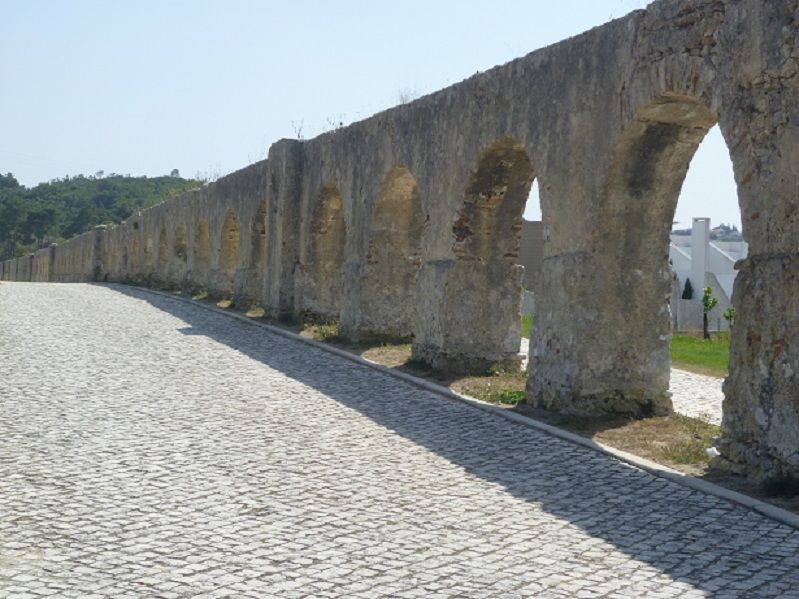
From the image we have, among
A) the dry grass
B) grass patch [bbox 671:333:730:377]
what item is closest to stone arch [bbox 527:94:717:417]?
grass patch [bbox 671:333:730:377]

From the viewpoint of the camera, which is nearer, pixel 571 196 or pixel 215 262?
pixel 571 196

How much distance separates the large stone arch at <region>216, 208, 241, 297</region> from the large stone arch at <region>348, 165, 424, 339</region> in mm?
9307

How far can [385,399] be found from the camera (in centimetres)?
1019

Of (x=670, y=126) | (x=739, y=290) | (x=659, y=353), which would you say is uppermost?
(x=670, y=126)

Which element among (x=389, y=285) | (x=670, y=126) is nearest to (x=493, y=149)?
(x=670, y=126)

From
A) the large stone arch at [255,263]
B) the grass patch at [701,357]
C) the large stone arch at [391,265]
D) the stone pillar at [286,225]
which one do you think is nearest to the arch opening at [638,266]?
the grass patch at [701,357]

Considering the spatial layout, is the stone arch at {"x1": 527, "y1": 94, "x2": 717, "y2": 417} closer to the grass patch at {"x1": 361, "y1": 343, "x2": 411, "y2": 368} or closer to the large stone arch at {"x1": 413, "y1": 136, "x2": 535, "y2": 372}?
the large stone arch at {"x1": 413, "y1": 136, "x2": 535, "y2": 372}

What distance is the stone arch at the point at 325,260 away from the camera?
58.2 feet

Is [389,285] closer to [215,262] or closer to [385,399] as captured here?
[385,399]

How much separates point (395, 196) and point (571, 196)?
5.46 m

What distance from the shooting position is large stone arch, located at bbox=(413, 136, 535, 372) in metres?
11.9

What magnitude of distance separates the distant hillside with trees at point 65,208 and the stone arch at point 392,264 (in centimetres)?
6848

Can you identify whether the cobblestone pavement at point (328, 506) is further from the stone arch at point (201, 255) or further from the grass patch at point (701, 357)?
the stone arch at point (201, 255)

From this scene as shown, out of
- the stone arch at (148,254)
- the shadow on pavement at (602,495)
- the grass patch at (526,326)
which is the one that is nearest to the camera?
the shadow on pavement at (602,495)
